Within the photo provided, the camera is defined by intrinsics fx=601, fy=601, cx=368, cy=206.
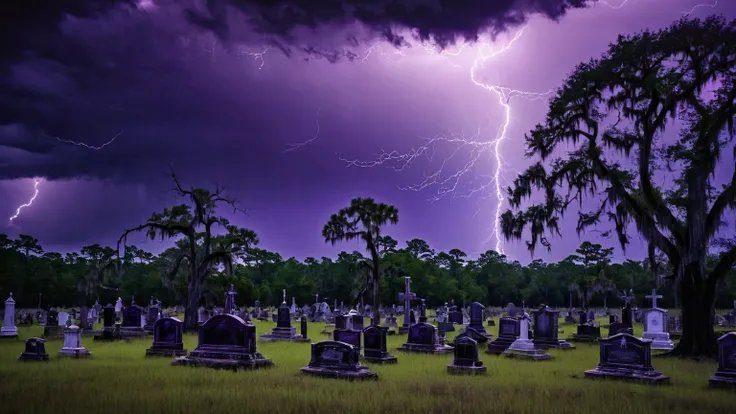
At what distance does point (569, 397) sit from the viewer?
12.0 meters

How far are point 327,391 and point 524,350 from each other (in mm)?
10338

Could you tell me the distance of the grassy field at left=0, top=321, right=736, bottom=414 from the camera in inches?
410

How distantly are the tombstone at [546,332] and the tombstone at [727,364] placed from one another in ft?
36.0

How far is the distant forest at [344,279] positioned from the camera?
62.2 metres

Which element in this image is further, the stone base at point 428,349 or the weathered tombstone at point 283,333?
the weathered tombstone at point 283,333

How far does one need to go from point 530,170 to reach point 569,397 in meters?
13.9

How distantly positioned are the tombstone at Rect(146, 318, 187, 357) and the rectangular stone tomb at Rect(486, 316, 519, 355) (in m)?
11.3

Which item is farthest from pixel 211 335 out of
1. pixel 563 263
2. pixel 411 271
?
pixel 563 263

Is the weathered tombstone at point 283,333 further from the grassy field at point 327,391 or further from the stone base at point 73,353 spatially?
the grassy field at point 327,391

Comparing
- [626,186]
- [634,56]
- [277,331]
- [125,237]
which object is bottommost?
[277,331]

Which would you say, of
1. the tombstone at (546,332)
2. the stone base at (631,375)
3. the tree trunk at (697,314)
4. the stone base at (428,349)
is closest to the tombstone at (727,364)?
the stone base at (631,375)

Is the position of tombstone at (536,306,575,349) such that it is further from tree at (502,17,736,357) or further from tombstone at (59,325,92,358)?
tombstone at (59,325,92,358)

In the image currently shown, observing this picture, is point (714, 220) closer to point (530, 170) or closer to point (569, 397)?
point (530, 170)

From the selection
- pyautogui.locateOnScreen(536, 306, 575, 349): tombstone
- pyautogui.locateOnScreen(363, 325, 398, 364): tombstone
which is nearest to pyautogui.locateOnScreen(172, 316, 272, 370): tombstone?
pyautogui.locateOnScreen(363, 325, 398, 364): tombstone
